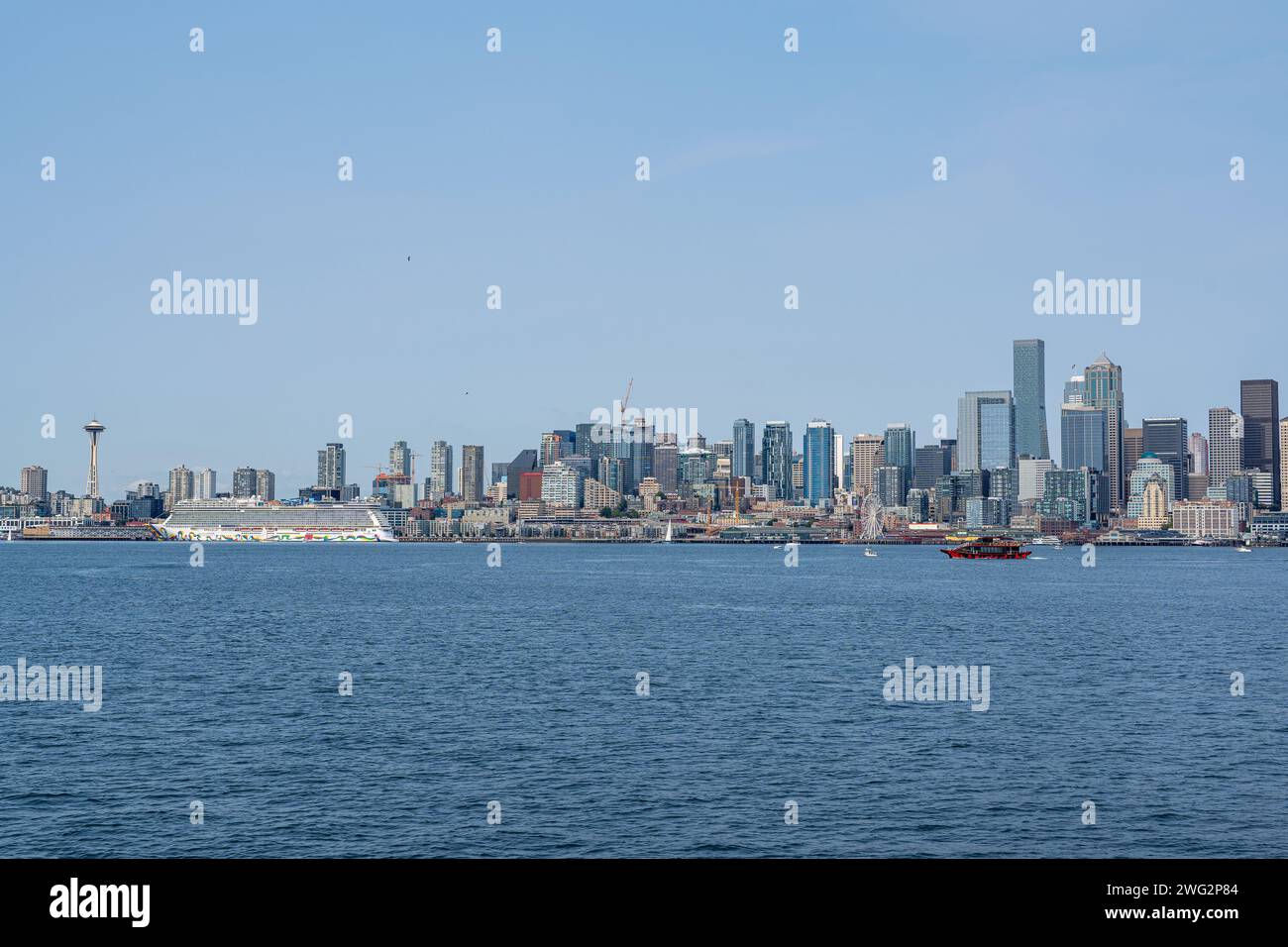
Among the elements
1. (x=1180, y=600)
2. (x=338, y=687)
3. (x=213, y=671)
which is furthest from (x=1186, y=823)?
(x=1180, y=600)

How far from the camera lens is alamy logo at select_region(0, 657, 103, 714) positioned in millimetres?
50156

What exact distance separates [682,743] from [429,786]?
9.74 m

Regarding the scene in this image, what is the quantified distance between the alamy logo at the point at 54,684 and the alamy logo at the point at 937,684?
33.3 metres

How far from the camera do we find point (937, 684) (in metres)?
56.0
